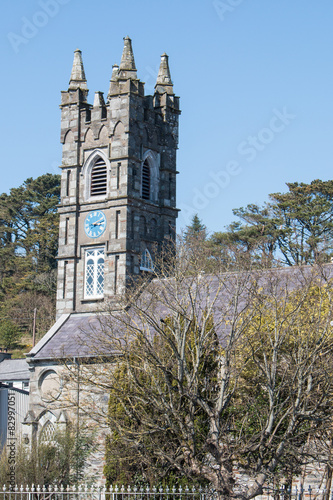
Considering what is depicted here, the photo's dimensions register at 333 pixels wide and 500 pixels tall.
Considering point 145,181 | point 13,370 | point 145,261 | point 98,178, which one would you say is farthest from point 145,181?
point 13,370

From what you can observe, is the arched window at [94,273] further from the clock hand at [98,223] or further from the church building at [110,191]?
the clock hand at [98,223]

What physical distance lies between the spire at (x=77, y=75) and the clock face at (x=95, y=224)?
5974 millimetres

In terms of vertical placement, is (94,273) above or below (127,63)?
below

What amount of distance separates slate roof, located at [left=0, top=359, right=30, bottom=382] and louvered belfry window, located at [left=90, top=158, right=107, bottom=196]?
64.8 ft

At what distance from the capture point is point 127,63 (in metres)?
34.0

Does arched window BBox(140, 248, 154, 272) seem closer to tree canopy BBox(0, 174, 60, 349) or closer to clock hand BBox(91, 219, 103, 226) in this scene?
clock hand BBox(91, 219, 103, 226)

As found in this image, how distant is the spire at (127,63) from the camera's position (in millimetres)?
33875

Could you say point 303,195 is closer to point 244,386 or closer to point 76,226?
point 76,226

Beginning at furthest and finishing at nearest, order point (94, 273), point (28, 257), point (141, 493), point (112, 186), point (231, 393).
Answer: point (28, 257) < point (94, 273) < point (112, 186) < point (231, 393) < point (141, 493)

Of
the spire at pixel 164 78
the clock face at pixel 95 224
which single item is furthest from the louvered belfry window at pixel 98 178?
the spire at pixel 164 78

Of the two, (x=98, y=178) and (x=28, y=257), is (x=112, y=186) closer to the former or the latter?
(x=98, y=178)

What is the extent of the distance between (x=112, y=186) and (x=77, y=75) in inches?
239

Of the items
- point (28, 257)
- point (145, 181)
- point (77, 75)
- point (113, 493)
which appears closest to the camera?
point (113, 493)

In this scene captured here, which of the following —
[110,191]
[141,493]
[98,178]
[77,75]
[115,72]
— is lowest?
[141,493]
